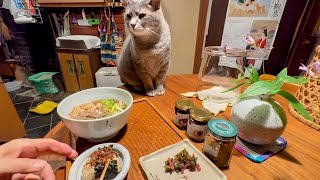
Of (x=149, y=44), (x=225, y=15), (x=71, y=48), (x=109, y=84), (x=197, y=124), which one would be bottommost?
(x=109, y=84)

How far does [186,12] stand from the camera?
1.65m

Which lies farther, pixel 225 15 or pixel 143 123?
pixel 225 15

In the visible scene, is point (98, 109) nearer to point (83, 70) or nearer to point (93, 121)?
point (93, 121)

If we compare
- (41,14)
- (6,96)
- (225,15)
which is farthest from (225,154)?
(41,14)

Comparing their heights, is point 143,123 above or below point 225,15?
below

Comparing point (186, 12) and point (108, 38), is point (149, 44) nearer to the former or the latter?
point (186, 12)

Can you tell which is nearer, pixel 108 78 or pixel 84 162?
pixel 84 162

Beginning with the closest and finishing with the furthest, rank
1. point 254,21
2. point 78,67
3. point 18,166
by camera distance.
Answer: point 18,166, point 254,21, point 78,67

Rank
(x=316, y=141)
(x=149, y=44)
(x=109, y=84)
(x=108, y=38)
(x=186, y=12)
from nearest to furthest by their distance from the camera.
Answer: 1. (x=316, y=141)
2. (x=149, y=44)
3. (x=186, y=12)
4. (x=109, y=84)
5. (x=108, y=38)

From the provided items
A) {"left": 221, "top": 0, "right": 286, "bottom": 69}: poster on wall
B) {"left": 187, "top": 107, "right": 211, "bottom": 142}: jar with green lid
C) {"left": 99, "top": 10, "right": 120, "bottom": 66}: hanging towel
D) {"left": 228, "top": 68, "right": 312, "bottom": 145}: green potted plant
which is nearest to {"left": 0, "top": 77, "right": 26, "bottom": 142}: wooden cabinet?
{"left": 99, "top": 10, "right": 120, "bottom": 66}: hanging towel

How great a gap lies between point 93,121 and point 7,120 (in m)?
1.66

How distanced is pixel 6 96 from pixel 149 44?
59.0 inches

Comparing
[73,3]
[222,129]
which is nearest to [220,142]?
[222,129]

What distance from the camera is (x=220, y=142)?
16.9 inches
